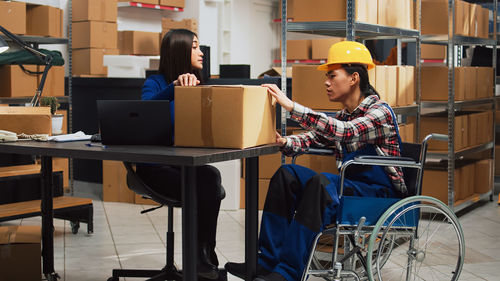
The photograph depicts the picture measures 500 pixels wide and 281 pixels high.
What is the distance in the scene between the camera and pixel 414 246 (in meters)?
3.06

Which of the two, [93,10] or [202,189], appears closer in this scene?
[202,189]

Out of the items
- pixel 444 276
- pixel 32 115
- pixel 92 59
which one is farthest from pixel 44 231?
pixel 92 59

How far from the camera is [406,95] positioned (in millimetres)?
4766

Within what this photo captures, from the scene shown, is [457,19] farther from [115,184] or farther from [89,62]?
[89,62]

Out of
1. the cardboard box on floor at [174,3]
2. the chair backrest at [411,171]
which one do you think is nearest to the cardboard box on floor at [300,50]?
the cardboard box on floor at [174,3]

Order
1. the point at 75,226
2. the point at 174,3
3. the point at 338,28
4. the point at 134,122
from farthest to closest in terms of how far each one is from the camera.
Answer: the point at 174,3, the point at 75,226, the point at 338,28, the point at 134,122

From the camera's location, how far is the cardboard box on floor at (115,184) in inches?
229

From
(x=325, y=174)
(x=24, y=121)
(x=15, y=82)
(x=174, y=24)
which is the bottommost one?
(x=325, y=174)

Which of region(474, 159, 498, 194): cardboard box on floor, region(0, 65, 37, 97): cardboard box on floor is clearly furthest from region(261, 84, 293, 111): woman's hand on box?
region(474, 159, 498, 194): cardboard box on floor

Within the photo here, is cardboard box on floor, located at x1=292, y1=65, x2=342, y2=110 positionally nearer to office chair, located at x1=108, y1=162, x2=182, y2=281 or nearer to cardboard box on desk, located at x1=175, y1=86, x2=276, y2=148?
office chair, located at x1=108, y1=162, x2=182, y2=281

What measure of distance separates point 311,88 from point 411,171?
109 cm

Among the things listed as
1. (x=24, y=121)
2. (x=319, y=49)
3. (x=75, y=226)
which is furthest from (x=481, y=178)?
(x=24, y=121)

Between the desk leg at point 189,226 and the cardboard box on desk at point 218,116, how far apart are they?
0.59 feet

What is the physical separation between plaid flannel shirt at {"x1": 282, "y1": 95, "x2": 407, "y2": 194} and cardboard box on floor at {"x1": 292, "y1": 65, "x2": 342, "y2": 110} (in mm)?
776
